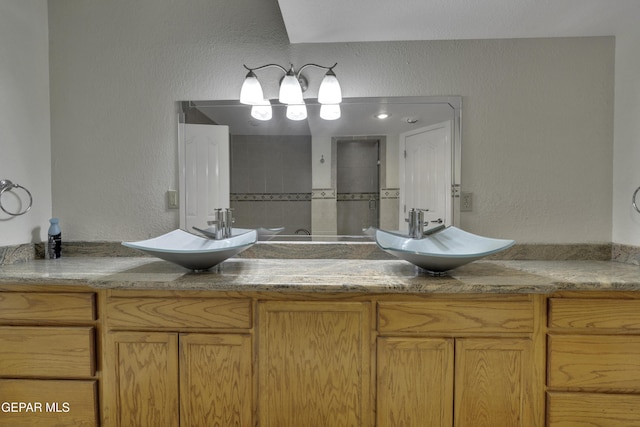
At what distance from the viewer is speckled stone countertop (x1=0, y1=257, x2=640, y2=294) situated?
1.14 meters

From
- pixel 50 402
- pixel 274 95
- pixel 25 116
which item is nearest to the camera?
pixel 50 402

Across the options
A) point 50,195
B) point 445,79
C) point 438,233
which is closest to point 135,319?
point 50,195

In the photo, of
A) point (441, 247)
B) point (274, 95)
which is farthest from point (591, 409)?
point (274, 95)

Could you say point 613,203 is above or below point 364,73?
below

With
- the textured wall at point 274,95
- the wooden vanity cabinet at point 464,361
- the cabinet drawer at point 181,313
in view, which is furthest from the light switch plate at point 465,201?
the cabinet drawer at point 181,313

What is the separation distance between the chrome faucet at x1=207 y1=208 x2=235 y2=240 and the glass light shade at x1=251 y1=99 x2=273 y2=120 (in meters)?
0.54

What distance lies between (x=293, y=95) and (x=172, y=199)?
2.90 feet

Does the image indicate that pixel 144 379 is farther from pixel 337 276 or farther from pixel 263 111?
pixel 263 111

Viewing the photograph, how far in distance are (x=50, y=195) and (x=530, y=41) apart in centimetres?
275

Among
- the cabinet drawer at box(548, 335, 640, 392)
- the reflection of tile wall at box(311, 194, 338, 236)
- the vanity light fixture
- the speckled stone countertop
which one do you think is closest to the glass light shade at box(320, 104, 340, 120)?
the vanity light fixture

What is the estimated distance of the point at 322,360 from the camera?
1.17 m

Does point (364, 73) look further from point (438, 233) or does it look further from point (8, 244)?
point (8, 244)

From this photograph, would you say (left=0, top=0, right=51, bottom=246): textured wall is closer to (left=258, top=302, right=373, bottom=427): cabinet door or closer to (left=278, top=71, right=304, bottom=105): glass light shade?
(left=278, top=71, right=304, bottom=105): glass light shade

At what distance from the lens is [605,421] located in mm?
1159
